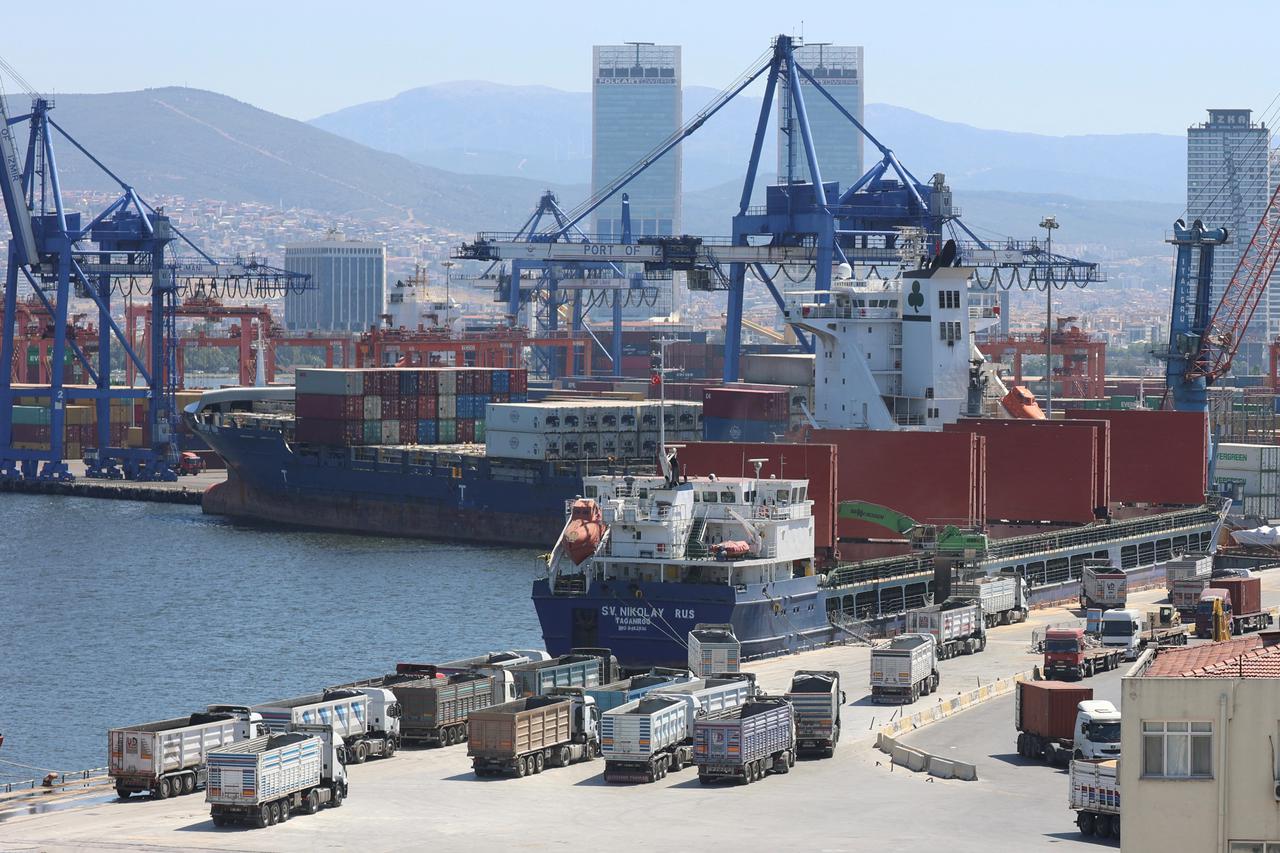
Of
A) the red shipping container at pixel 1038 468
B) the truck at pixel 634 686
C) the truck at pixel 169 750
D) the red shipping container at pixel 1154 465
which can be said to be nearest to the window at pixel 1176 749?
the truck at pixel 169 750

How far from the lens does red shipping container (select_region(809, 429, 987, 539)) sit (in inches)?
2323

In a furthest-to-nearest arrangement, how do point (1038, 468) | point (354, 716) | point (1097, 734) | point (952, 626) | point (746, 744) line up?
point (1038, 468) < point (952, 626) < point (354, 716) < point (746, 744) < point (1097, 734)

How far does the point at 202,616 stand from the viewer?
207 ft

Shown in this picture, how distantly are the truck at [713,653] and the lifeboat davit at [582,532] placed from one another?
14.8 ft

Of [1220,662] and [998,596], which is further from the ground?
[1220,662]

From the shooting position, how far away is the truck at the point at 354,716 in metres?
35.8

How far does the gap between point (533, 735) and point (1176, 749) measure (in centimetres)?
1951

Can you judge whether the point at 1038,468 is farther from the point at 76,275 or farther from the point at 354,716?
the point at 76,275

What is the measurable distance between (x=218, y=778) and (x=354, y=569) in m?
45.0

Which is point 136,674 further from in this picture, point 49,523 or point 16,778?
point 49,523

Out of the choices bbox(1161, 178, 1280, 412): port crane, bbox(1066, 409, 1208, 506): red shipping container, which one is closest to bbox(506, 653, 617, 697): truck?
bbox(1066, 409, 1208, 506): red shipping container

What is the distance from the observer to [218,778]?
31.2m

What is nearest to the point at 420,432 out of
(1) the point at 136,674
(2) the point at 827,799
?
(1) the point at 136,674

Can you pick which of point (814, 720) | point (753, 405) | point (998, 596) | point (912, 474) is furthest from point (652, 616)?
point (753, 405)
